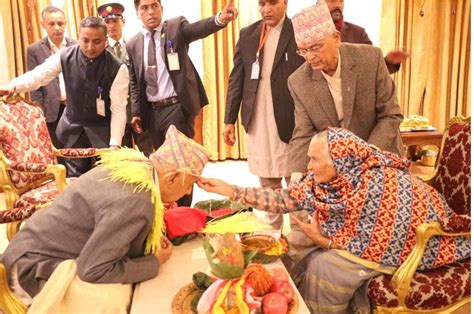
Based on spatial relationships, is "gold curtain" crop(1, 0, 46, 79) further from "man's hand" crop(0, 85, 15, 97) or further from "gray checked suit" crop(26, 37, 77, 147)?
"man's hand" crop(0, 85, 15, 97)

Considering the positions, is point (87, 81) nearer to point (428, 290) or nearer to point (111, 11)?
point (111, 11)

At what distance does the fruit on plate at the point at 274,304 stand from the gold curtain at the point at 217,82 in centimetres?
432

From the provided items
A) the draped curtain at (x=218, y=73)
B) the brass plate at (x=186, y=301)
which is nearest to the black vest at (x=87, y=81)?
the brass plate at (x=186, y=301)

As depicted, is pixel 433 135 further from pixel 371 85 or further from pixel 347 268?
pixel 347 268

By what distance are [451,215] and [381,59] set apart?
0.82 meters

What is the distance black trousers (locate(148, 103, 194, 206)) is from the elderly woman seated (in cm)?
156

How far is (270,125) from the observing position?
10.1 feet

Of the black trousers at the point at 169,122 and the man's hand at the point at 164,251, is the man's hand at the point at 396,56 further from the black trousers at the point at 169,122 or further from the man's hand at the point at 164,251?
the man's hand at the point at 164,251

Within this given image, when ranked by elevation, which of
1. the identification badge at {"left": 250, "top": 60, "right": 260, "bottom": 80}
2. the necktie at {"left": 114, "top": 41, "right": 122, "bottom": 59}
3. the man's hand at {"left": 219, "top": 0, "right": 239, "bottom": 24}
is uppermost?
the man's hand at {"left": 219, "top": 0, "right": 239, "bottom": 24}

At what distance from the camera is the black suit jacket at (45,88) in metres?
4.34

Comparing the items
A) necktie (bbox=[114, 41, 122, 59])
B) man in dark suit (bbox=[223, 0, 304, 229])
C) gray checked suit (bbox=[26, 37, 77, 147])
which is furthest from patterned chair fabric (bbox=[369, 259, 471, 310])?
gray checked suit (bbox=[26, 37, 77, 147])

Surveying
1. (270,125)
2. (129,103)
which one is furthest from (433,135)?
(129,103)

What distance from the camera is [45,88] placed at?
171 inches

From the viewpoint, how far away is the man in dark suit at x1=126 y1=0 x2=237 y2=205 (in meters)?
3.43
